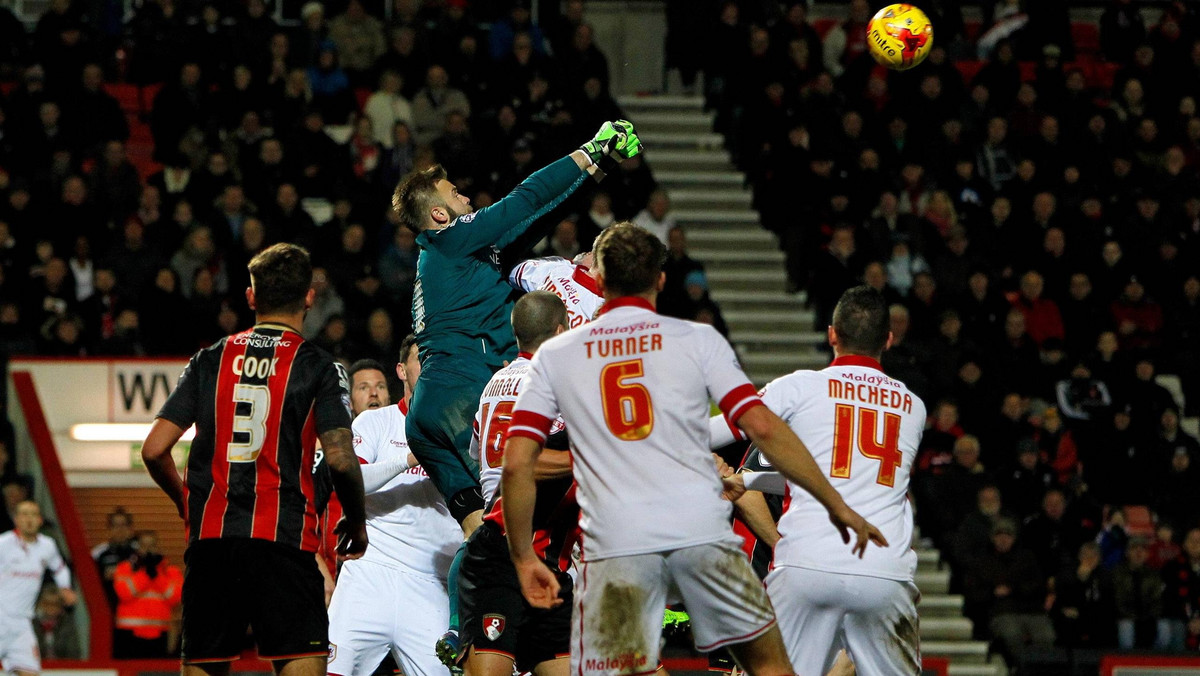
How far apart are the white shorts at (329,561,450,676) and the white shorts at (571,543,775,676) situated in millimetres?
2986

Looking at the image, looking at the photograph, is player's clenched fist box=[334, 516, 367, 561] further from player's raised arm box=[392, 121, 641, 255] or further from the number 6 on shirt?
player's raised arm box=[392, 121, 641, 255]

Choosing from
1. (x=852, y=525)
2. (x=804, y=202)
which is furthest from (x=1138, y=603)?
(x=852, y=525)

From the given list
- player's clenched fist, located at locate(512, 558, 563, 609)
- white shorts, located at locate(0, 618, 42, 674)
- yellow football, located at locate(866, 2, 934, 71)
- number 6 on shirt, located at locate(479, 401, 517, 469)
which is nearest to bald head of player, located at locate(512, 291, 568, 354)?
number 6 on shirt, located at locate(479, 401, 517, 469)

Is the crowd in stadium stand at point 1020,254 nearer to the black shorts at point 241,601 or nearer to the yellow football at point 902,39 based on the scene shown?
the yellow football at point 902,39

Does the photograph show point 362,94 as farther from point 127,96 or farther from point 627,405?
point 627,405

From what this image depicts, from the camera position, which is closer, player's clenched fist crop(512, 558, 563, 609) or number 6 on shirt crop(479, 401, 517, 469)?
player's clenched fist crop(512, 558, 563, 609)

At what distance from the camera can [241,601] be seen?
6.96 m

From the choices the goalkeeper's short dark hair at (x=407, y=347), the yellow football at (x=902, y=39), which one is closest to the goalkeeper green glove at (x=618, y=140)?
the goalkeeper's short dark hair at (x=407, y=347)

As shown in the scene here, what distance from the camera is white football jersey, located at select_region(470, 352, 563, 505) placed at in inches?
298

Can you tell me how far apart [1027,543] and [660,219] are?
4.85 m

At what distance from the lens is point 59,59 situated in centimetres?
1786

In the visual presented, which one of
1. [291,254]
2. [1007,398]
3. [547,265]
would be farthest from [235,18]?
[291,254]

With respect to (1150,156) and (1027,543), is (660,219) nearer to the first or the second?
(1027,543)

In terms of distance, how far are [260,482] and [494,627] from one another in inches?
50.7
